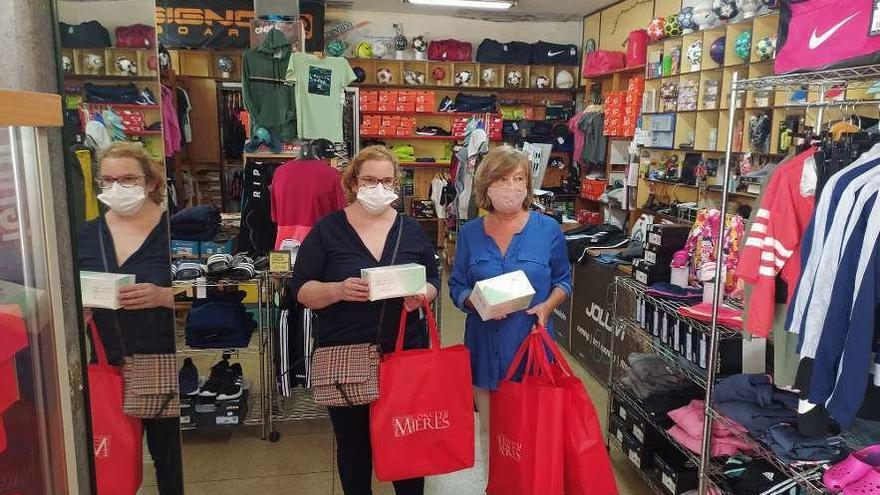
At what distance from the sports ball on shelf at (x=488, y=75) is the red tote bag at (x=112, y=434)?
728 cm

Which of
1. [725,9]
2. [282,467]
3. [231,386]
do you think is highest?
[725,9]

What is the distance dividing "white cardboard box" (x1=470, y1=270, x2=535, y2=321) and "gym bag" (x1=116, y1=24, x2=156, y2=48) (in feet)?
4.32

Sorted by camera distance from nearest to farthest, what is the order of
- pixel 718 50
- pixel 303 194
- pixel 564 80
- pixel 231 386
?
pixel 231 386
pixel 303 194
pixel 718 50
pixel 564 80

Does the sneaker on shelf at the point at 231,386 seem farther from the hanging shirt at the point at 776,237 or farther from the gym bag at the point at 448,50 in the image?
the gym bag at the point at 448,50

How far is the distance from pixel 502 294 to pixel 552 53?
6.54 meters

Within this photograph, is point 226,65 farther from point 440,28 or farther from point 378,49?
point 440,28

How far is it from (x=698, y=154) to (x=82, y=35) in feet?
17.0

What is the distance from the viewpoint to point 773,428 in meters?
2.13

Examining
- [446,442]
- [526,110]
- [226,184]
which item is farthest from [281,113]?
[526,110]

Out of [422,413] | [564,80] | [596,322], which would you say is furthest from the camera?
[564,80]

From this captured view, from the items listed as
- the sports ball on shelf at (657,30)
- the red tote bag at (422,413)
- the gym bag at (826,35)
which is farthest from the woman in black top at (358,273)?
the sports ball on shelf at (657,30)

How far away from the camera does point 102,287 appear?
111 centimetres

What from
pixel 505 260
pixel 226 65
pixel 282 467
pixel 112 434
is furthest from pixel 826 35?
pixel 226 65

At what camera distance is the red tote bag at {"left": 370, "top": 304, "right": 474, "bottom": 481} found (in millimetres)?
1993
